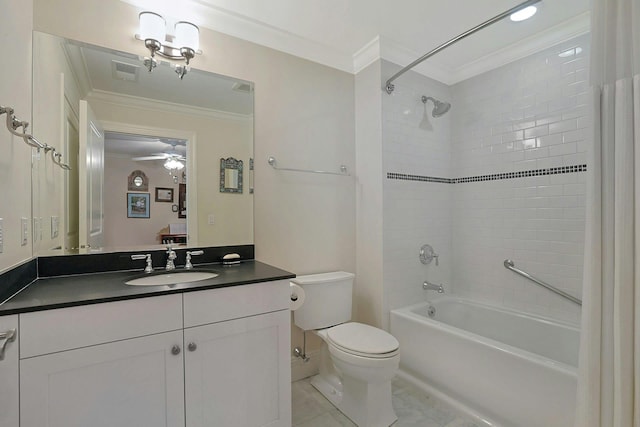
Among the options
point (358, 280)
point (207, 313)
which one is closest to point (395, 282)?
point (358, 280)

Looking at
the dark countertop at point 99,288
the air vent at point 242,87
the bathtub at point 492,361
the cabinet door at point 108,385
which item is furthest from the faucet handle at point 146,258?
the bathtub at point 492,361

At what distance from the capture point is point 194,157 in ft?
6.18

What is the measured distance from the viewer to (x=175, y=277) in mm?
1662

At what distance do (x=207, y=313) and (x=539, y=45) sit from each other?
2.80m

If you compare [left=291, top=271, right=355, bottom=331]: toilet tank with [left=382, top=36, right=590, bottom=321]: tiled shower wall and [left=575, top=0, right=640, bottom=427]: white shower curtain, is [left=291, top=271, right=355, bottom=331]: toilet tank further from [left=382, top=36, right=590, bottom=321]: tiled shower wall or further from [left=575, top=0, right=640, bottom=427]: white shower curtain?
[left=575, top=0, right=640, bottom=427]: white shower curtain

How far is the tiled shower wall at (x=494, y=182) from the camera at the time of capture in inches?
82.8

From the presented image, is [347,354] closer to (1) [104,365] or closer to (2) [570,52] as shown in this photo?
(1) [104,365]

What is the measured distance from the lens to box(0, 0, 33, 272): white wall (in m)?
1.12

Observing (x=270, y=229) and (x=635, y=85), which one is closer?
(x=635, y=85)

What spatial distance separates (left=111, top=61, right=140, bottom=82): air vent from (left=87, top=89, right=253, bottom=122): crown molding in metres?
0.10

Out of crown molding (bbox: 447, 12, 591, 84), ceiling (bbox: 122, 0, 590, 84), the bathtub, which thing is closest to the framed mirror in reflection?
ceiling (bbox: 122, 0, 590, 84)

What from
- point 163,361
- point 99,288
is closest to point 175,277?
point 99,288

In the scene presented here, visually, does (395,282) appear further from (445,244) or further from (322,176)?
(322,176)

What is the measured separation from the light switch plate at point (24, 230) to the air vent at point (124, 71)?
2.85 feet
